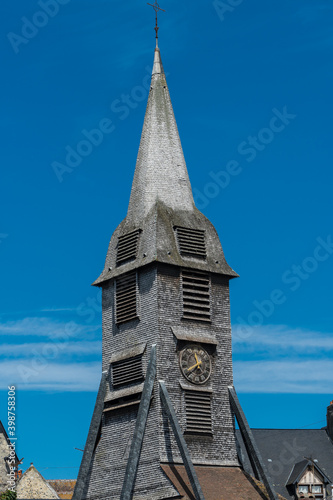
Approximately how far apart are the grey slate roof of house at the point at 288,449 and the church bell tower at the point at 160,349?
1219 cm

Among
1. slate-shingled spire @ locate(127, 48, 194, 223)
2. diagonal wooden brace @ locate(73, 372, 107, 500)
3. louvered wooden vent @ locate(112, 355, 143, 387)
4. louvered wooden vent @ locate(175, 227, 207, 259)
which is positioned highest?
slate-shingled spire @ locate(127, 48, 194, 223)

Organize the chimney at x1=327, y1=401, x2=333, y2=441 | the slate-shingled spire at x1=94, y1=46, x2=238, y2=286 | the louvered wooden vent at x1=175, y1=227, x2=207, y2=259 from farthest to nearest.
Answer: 1. the chimney at x1=327, y1=401, x2=333, y2=441
2. the louvered wooden vent at x1=175, y1=227, x2=207, y2=259
3. the slate-shingled spire at x1=94, y1=46, x2=238, y2=286

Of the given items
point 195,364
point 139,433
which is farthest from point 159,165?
point 139,433

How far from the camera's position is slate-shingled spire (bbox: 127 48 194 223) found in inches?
1895

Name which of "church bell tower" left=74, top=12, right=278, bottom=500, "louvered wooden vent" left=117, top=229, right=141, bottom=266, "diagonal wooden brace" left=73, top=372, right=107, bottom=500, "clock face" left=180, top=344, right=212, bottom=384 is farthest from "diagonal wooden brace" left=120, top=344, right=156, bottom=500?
"louvered wooden vent" left=117, top=229, right=141, bottom=266

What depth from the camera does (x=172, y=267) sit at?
45.7m

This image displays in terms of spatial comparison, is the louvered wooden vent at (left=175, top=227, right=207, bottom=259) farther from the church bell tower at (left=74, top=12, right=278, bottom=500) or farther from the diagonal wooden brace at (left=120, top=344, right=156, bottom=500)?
the diagonal wooden brace at (left=120, top=344, right=156, bottom=500)

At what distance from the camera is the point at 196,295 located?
4625 centimetres

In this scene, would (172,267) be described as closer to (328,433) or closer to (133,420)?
(133,420)

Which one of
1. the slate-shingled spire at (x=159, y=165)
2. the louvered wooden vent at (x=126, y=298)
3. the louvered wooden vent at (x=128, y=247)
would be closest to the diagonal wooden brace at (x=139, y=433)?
the louvered wooden vent at (x=126, y=298)

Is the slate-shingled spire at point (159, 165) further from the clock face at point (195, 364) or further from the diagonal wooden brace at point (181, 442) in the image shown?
the diagonal wooden brace at point (181, 442)

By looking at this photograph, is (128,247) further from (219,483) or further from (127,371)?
(219,483)

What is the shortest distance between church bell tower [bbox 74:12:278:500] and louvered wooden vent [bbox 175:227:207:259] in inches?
2.1

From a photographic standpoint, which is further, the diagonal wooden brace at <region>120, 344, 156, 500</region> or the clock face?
the clock face
